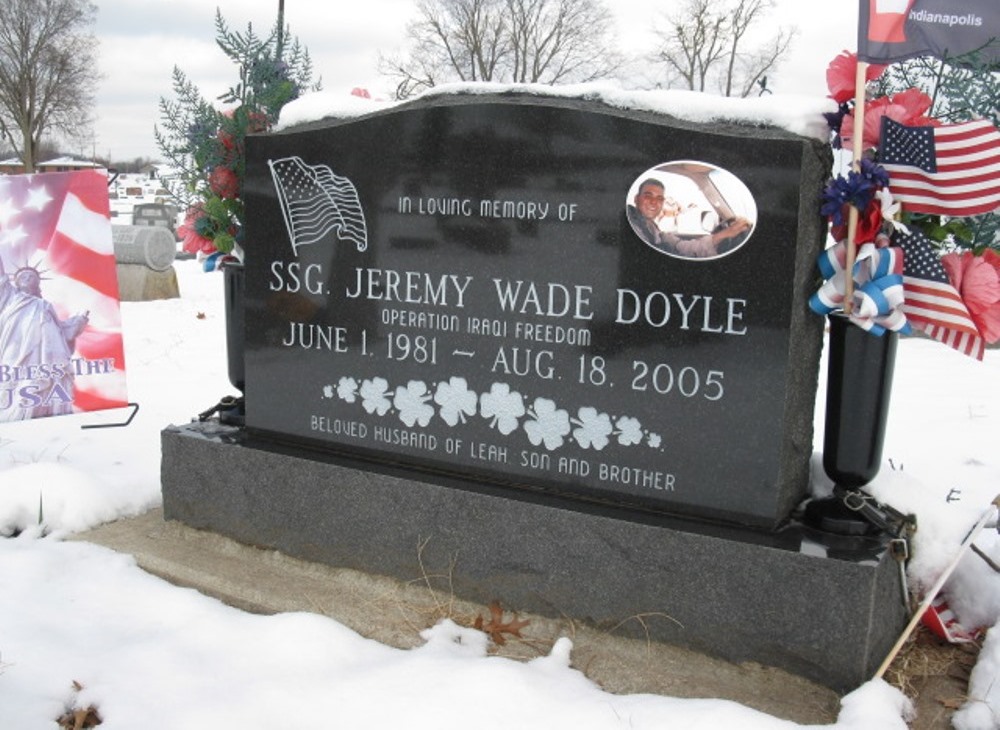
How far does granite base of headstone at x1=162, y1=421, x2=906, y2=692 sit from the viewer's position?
278 cm

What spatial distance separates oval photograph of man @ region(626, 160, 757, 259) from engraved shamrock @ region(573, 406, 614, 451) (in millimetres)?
597

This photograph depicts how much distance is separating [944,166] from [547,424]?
1.49 meters

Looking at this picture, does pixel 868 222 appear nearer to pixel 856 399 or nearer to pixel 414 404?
pixel 856 399

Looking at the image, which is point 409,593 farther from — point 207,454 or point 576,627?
point 207,454

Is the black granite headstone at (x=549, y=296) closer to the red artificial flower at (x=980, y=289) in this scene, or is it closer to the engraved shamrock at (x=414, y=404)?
the engraved shamrock at (x=414, y=404)

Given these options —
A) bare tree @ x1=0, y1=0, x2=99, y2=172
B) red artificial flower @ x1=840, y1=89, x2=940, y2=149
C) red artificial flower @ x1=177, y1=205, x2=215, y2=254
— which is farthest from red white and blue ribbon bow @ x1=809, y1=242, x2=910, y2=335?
bare tree @ x1=0, y1=0, x2=99, y2=172

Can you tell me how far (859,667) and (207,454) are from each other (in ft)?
8.69

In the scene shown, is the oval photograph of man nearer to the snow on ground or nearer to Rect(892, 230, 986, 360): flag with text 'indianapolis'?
Rect(892, 230, 986, 360): flag with text 'indianapolis'

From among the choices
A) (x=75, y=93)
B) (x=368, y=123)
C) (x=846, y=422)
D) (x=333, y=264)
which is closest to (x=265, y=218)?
(x=333, y=264)

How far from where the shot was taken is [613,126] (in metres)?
3.03

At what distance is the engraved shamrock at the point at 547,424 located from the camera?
10.6 ft

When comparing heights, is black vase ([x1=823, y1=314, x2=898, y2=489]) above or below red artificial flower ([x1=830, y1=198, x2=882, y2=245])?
below

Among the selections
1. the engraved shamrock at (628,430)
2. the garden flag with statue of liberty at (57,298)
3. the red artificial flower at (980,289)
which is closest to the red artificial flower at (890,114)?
the red artificial flower at (980,289)

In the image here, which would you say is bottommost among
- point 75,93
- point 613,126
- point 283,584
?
point 283,584
